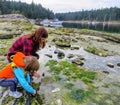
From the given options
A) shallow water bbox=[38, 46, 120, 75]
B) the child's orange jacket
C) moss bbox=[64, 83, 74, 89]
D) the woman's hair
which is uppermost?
the woman's hair

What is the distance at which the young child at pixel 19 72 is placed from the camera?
6.25m

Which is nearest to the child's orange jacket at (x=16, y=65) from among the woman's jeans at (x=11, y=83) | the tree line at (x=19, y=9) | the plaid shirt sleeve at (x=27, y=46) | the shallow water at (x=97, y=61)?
the woman's jeans at (x=11, y=83)

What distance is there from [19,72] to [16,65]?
0.23m

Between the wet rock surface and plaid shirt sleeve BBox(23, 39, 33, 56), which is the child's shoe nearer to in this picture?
the wet rock surface

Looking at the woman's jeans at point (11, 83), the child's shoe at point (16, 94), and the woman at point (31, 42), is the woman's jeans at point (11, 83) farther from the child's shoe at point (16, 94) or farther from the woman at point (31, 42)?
the woman at point (31, 42)

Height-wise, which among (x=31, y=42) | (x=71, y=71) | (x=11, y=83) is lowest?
(x=71, y=71)

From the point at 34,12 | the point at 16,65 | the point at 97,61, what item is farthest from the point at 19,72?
the point at 34,12

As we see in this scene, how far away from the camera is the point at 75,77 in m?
9.05

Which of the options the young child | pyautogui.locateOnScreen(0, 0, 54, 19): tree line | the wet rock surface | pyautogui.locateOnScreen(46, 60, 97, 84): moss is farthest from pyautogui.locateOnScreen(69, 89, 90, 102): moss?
pyautogui.locateOnScreen(0, 0, 54, 19): tree line

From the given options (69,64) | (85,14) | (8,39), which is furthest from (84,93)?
(85,14)

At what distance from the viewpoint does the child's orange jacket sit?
6.36 m

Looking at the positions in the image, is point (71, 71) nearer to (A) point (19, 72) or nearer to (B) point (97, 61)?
(B) point (97, 61)

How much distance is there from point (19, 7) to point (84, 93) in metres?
133

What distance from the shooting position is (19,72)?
20.9ft
